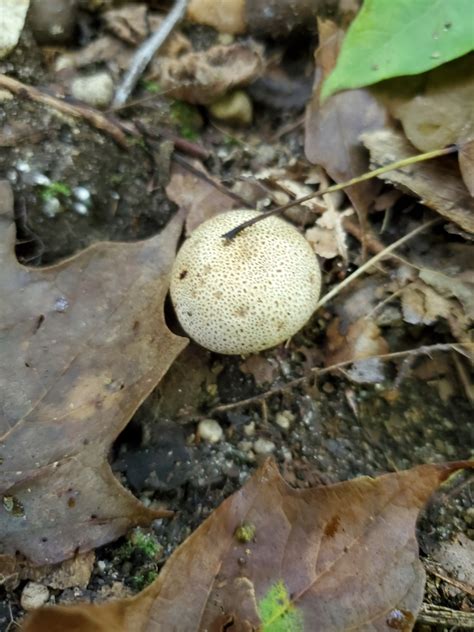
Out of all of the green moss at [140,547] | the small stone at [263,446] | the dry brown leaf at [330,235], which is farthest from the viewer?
the dry brown leaf at [330,235]

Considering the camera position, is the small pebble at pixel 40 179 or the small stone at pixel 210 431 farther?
the small pebble at pixel 40 179

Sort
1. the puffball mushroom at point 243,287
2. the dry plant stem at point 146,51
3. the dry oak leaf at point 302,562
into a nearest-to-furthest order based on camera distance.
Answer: the dry oak leaf at point 302,562, the puffball mushroom at point 243,287, the dry plant stem at point 146,51

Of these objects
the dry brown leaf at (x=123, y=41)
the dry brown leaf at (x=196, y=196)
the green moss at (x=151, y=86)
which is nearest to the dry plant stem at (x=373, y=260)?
the dry brown leaf at (x=196, y=196)

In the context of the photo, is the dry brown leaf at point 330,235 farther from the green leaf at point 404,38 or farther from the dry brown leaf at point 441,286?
the green leaf at point 404,38

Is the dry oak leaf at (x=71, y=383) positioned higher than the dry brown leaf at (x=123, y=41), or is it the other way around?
the dry brown leaf at (x=123, y=41)

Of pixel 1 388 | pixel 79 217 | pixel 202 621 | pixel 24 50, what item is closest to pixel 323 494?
pixel 202 621

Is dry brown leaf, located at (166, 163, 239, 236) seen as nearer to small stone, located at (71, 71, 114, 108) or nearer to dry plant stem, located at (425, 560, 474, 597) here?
small stone, located at (71, 71, 114, 108)

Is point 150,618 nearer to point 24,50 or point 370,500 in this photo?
point 370,500

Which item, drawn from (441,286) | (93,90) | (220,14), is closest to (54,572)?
(441,286)
